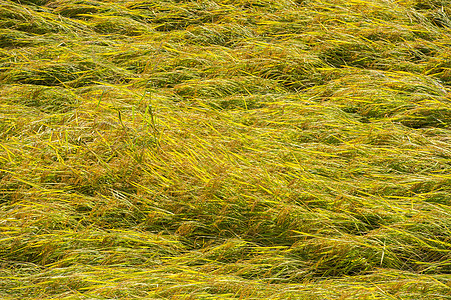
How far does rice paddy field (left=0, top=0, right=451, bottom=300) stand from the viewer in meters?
2.23

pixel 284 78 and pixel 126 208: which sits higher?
pixel 284 78

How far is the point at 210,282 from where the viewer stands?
6.84 feet

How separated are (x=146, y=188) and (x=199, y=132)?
0.55 m

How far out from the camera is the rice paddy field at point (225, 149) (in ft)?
7.32

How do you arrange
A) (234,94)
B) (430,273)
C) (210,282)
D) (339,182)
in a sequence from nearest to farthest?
(210,282) < (430,273) < (339,182) < (234,94)

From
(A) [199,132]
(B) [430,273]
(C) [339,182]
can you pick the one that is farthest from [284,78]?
(B) [430,273]

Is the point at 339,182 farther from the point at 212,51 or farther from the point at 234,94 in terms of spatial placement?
the point at 212,51

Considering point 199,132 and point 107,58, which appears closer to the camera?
point 199,132

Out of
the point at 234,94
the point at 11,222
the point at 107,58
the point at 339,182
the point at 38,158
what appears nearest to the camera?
the point at 11,222

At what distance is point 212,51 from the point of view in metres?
3.69

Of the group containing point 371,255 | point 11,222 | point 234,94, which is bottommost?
point 11,222

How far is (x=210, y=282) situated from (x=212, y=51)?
2136mm

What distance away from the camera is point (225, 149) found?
2.76 meters

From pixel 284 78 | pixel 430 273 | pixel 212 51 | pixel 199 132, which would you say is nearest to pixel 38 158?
pixel 199 132
